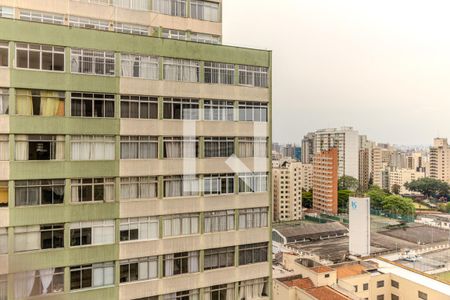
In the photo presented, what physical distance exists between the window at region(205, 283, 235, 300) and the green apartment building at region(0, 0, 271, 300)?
0.02 meters

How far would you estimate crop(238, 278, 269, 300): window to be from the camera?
5.08m

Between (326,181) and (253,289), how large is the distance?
78.6 feet

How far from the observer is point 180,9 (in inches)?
213

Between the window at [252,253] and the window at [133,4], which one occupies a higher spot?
the window at [133,4]

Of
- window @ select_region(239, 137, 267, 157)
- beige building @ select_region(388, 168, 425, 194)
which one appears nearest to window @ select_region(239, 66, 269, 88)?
window @ select_region(239, 137, 267, 157)

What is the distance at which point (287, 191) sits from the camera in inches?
1027

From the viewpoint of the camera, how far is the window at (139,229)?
4.41 meters

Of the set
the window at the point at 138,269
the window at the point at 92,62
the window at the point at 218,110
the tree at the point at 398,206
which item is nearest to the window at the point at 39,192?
the window at the point at 138,269

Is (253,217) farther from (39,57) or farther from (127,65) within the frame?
(39,57)

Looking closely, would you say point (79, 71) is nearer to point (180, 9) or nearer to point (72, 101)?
point (72, 101)

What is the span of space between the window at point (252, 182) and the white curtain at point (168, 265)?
52.6 inches

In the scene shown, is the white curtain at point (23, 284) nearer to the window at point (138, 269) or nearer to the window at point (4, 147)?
the window at point (138, 269)

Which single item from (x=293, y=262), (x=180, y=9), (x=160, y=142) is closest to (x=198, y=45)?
(x=180, y=9)

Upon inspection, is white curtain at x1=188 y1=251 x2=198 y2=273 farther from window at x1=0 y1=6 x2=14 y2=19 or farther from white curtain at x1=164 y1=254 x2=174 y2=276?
window at x1=0 y1=6 x2=14 y2=19
